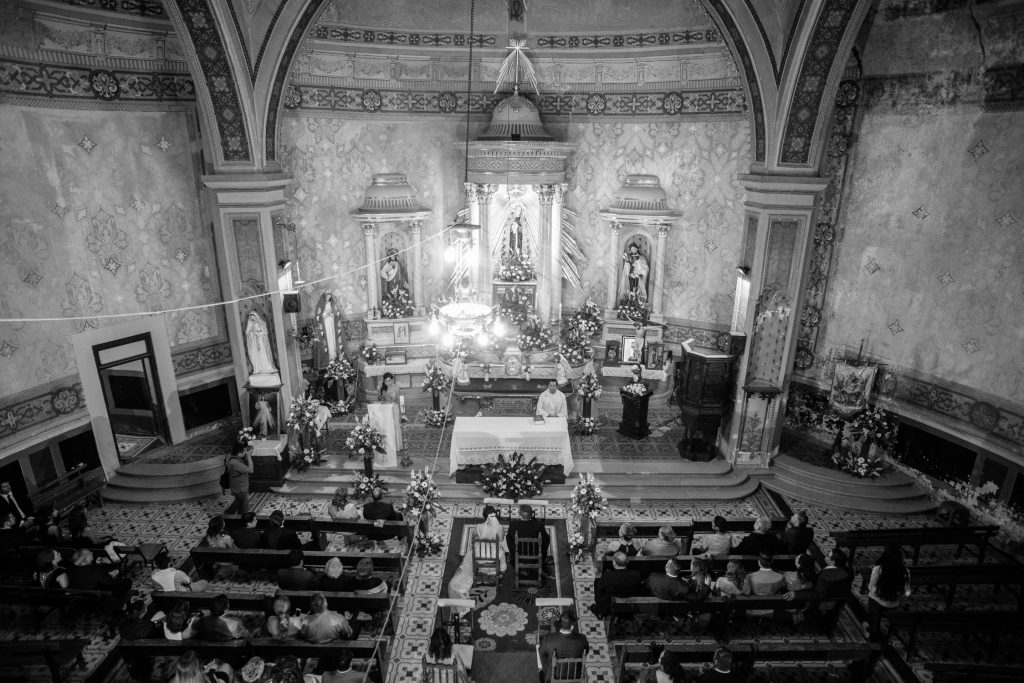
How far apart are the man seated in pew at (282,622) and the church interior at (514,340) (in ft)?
0.24

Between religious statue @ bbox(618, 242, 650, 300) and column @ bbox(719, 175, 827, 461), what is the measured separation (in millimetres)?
3706

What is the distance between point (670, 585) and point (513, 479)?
12.7 feet

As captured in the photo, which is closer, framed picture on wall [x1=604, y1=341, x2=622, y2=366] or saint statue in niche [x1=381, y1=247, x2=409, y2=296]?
saint statue in niche [x1=381, y1=247, x2=409, y2=296]

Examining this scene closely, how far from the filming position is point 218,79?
37.7 feet

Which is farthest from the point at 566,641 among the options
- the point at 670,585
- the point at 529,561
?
the point at 529,561

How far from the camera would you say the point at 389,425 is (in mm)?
12703

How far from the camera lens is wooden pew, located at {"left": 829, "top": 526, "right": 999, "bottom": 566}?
10.0 meters

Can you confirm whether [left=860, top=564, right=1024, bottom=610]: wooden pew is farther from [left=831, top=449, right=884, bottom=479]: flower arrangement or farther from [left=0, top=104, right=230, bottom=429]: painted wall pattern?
[left=0, top=104, right=230, bottom=429]: painted wall pattern

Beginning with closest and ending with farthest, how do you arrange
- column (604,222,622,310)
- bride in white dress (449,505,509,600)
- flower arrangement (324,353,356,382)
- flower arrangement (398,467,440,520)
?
bride in white dress (449,505,509,600) < flower arrangement (398,467,440,520) < flower arrangement (324,353,356,382) < column (604,222,622,310)

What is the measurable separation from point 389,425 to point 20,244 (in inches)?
280

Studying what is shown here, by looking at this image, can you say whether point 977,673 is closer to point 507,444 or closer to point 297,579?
point 507,444

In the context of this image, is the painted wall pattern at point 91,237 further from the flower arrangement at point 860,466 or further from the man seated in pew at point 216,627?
the flower arrangement at point 860,466

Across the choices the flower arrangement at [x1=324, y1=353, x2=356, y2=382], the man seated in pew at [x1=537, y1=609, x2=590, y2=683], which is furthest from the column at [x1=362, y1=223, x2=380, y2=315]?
the man seated in pew at [x1=537, y1=609, x2=590, y2=683]

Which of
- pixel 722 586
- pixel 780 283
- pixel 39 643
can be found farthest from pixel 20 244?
pixel 780 283
